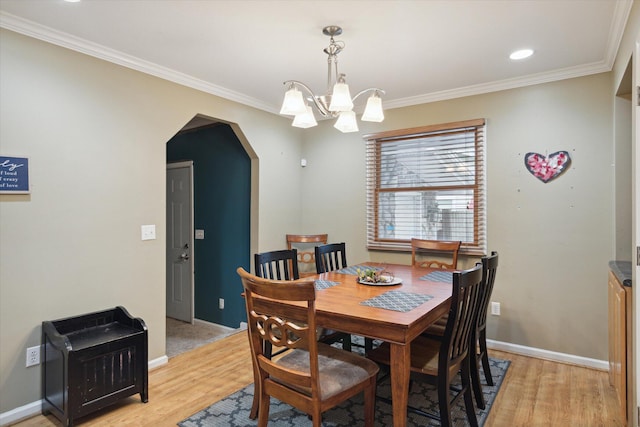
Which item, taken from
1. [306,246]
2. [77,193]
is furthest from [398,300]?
[306,246]

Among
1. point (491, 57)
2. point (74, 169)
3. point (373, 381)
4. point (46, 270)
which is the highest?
point (491, 57)

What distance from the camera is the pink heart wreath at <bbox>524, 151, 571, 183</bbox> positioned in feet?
10.2

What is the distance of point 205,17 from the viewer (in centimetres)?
226

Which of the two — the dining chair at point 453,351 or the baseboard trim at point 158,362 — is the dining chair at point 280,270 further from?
the baseboard trim at point 158,362

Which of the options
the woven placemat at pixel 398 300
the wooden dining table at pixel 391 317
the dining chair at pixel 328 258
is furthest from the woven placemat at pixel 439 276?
the dining chair at pixel 328 258

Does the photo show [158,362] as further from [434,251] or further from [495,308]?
[495,308]

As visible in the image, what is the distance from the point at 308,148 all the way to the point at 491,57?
2317mm

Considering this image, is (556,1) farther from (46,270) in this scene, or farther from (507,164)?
(46,270)

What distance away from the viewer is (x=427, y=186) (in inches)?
149

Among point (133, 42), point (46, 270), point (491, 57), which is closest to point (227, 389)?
point (46, 270)

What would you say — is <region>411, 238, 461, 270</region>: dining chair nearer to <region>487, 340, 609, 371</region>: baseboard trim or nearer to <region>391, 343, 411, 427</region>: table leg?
<region>487, 340, 609, 371</region>: baseboard trim

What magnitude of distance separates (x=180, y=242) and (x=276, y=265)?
241 cm

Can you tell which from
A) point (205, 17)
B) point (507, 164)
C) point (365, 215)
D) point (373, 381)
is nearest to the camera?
point (373, 381)

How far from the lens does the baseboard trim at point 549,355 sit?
3.01 metres
